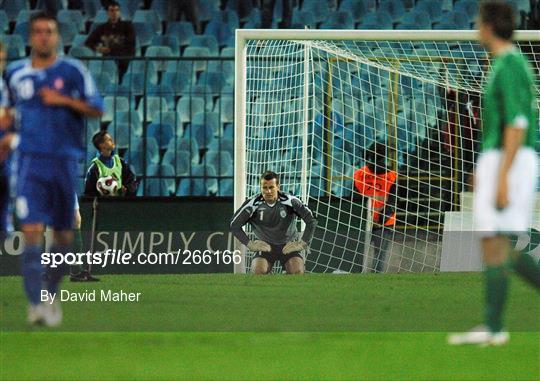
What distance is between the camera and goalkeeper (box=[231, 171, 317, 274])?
40.0 ft

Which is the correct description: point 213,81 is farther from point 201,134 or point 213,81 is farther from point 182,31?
point 182,31

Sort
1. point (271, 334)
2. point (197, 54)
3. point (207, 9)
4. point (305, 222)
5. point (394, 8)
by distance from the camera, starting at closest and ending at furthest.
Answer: point (271, 334) < point (305, 222) < point (197, 54) < point (394, 8) < point (207, 9)

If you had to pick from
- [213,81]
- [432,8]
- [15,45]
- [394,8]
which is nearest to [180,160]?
[213,81]

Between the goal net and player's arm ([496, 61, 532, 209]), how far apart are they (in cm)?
669

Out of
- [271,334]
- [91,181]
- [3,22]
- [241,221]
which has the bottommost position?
[241,221]

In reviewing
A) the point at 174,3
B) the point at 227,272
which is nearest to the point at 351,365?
the point at 227,272

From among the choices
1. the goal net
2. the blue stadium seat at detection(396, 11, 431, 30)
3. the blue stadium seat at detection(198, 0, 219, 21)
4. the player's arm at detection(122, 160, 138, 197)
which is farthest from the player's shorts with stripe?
the blue stadium seat at detection(198, 0, 219, 21)

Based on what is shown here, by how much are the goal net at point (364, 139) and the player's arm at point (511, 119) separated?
6.69 meters

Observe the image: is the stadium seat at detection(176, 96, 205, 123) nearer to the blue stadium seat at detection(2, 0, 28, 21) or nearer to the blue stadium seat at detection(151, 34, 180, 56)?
the blue stadium seat at detection(151, 34, 180, 56)

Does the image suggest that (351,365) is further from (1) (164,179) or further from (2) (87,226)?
(1) (164,179)

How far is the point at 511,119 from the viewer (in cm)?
585

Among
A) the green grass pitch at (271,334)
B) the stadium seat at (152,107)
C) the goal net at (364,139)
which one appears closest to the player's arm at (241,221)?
the goal net at (364,139)

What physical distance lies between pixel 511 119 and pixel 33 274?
2.79m

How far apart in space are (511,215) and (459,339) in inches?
28.4
